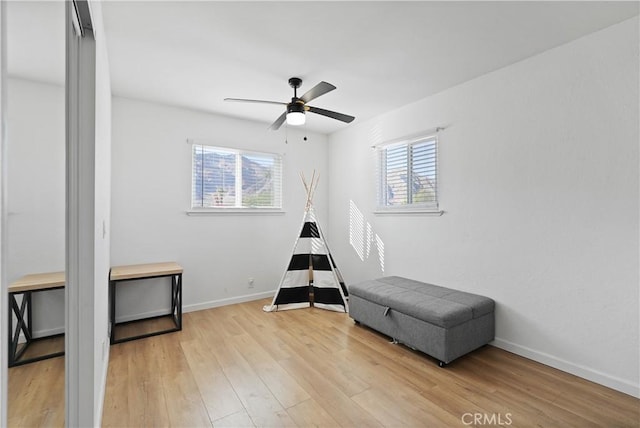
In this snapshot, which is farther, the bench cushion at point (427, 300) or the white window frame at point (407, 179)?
the white window frame at point (407, 179)

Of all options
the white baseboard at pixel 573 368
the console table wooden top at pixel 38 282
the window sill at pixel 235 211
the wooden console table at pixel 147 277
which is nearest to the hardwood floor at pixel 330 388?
the white baseboard at pixel 573 368

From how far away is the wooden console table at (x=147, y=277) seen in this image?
2952mm

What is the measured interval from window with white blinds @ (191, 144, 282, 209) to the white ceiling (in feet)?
3.05

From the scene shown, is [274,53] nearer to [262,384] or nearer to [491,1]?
[491,1]

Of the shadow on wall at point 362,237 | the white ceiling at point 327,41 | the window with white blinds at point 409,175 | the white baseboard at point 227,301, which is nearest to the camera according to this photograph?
the white ceiling at point 327,41

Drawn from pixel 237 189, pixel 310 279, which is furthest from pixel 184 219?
pixel 310 279

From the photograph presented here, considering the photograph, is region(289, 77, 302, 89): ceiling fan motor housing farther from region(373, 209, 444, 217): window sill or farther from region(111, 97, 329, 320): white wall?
region(373, 209, 444, 217): window sill

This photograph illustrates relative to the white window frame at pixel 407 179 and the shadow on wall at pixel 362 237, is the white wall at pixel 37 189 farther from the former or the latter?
the shadow on wall at pixel 362 237

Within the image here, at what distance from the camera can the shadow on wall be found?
405 cm

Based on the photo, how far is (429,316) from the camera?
255 cm

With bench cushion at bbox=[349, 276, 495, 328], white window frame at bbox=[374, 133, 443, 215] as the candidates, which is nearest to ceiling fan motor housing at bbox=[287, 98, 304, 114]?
white window frame at bbox=[374, 133, 443, 215]

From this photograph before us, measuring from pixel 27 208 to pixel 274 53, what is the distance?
219 cm

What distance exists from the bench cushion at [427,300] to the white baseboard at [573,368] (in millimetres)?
345

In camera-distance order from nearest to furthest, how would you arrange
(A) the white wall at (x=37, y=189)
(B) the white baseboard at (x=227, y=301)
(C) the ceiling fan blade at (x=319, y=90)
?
(A) the white wall at (x=37, y=189), (C) the ceiling fan blade at (x=319, y=90), (B) the white baseboard at (x=227, y=301)
